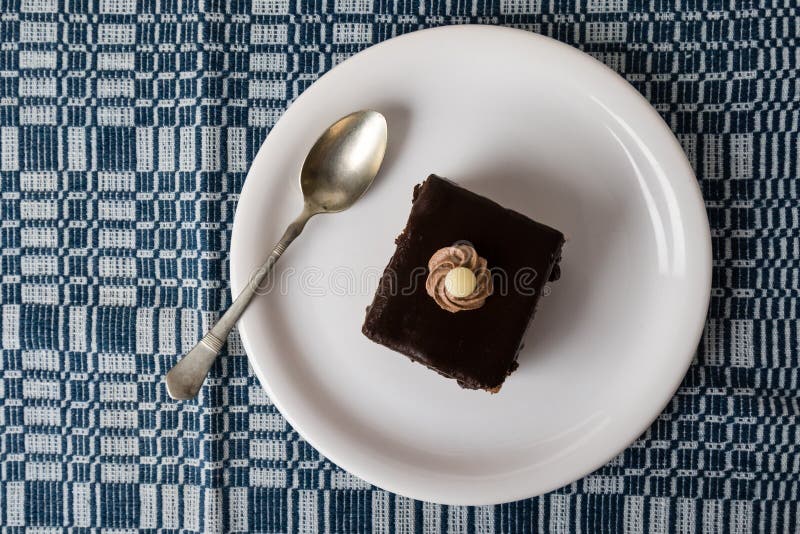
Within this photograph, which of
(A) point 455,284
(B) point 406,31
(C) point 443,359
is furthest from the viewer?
(B) point 406,31

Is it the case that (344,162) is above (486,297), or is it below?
above

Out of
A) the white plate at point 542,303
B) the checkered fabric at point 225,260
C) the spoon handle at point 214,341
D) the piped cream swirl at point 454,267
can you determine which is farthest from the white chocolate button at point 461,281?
the checkered fabric at point 225,260

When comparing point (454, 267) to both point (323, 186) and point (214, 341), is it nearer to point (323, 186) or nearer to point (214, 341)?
point (323, 186)

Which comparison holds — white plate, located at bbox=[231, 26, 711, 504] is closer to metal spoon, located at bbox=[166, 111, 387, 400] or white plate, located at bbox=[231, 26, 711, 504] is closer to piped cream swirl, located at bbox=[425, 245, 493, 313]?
metal spoon, located at bbox=[166, 111, 387, 400]

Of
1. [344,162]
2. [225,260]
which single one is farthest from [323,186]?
[225,260]

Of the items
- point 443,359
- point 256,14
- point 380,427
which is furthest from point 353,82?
point 380,427

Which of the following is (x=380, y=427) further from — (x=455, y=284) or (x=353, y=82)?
(x=353, y=82)

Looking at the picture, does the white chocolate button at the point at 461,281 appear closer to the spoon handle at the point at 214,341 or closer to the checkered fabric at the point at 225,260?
the spoon handle at the point at 214,341
